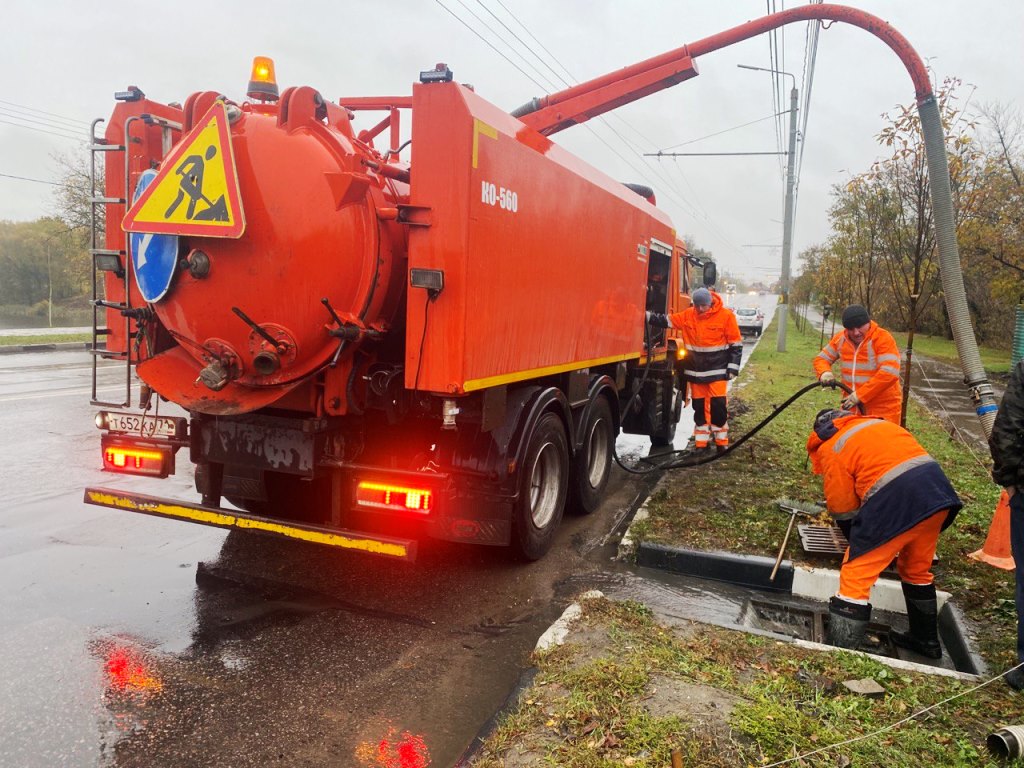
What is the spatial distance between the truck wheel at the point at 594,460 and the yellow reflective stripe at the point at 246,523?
2311 mm

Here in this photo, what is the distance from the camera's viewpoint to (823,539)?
483 centimetres

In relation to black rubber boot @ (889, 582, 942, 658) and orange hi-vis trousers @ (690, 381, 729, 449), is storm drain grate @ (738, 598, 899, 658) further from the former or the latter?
orange hi-vis trousers @ (690, 381, 729, 449)

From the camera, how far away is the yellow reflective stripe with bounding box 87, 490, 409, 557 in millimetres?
3561

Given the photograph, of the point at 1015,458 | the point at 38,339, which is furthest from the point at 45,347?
the point at 1015,458

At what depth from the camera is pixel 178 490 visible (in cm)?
603

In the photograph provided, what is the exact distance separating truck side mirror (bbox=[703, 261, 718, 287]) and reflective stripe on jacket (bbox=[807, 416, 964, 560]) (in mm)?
4881

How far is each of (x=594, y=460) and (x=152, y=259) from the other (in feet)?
12.4

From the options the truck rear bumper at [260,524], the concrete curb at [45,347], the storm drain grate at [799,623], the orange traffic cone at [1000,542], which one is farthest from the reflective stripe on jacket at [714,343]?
the concrete curb at [45,347]

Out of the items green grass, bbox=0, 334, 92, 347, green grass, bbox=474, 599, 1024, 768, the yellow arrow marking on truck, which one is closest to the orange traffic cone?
green grass, bbox=474, 599, 1024, 768

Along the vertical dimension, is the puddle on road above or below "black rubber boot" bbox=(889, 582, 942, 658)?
below

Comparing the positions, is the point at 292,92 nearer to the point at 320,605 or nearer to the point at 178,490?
the point at 320,605

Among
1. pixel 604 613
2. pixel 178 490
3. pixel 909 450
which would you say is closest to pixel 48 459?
pixel 178 490

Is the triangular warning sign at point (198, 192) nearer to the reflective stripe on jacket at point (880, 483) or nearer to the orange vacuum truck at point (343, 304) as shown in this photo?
the orange vacuum truck at point (343, 304)

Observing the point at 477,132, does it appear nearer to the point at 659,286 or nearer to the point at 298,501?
the point at 298,501
